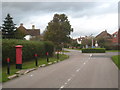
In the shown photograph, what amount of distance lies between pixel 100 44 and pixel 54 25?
43.3 meters

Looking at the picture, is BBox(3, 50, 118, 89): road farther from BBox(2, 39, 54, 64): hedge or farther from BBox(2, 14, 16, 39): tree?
BBox(2, 14, 16, 39): tree

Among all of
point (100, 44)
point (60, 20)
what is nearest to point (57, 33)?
point (60, 20)

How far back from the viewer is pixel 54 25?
2178 inches

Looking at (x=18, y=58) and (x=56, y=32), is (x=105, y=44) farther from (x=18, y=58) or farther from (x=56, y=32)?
(x=18, y=58)

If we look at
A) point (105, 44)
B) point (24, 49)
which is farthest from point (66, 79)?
point (105, 44)

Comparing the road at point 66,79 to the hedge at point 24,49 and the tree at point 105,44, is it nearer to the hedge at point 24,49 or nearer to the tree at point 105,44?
the hedge at point 24,49

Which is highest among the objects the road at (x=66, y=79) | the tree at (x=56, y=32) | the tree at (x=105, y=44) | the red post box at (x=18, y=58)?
the tree at (x=56, y=32)

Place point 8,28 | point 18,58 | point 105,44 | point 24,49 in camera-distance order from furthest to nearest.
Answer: point 105,44, point 8,28, point 24,49, point 18,58

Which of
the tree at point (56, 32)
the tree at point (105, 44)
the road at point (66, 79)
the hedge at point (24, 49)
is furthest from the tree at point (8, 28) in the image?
the tree at point (105, 44)

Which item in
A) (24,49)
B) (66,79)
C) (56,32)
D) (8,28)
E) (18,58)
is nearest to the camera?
(66,79)

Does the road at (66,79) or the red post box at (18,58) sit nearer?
the road at (66,79)

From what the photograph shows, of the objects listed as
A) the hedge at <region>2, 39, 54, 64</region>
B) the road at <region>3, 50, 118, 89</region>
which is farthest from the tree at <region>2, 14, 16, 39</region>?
the road at <region>3, 50, 118, 89</region>

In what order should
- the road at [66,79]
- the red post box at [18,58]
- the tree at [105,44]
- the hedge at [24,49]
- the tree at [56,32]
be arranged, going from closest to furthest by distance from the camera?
the road at [66,79] < the red post box at [18,58] < the hedge at [24,49] < the tree at [56,32] < the tree at [105,44]

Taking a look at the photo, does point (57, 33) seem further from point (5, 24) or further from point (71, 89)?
point (71, 89)
